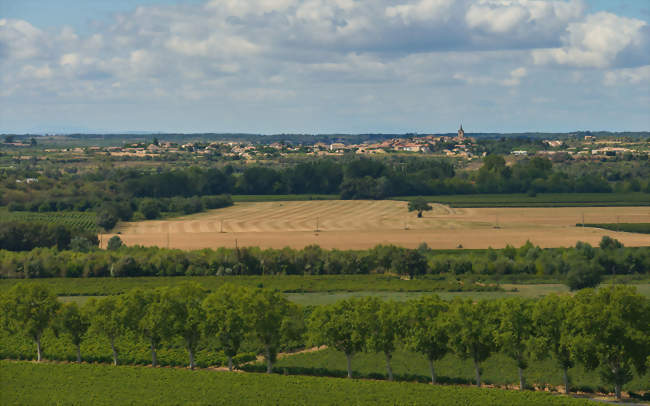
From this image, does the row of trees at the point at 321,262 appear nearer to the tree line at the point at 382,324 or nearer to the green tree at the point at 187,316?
the tree line at the point at 382,324

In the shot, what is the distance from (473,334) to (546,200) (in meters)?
80.5

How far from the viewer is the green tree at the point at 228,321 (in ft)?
140

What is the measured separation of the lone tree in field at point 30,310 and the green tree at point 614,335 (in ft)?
95.7

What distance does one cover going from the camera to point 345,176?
13288 centimetres

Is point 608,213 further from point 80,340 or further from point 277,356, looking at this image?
point 80,340

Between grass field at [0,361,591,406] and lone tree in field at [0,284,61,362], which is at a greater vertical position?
lone tree in field at [0,284,61,362]

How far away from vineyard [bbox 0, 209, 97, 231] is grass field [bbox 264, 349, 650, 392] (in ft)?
186

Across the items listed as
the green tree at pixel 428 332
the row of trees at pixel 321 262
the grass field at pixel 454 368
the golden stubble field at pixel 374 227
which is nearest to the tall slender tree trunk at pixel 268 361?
the grass field at pixel 454 368

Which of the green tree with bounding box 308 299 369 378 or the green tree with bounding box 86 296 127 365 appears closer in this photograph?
the green tree with bounding box 308 299 369 378

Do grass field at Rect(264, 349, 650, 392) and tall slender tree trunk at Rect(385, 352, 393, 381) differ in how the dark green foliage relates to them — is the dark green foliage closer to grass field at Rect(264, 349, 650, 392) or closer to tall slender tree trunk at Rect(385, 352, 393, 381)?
grass field at Rect(264, 349, 650, 392)

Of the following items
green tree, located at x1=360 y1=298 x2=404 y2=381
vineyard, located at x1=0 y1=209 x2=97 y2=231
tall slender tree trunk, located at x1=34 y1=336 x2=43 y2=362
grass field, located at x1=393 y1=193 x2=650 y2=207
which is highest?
green tree, located at x1=360 y1=298 x2=404 y2=381

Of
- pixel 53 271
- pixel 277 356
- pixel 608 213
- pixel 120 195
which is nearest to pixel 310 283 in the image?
pixel 277 356

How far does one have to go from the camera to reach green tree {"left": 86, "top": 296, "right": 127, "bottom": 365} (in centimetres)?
4444

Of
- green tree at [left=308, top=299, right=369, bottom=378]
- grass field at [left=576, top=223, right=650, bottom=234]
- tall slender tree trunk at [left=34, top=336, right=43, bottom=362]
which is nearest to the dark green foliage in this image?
tall slender tree trunk at [left=34, top=336, right=43, bottom=362]
